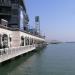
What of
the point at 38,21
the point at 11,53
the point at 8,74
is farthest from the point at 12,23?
the point at 38,21

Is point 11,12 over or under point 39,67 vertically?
over

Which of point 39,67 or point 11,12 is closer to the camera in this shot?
point 39,67

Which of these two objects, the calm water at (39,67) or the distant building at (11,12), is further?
the distant building at (11,12)

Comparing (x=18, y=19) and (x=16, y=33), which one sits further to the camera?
(x=18, y=19)

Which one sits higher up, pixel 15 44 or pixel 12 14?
pixel 12 14

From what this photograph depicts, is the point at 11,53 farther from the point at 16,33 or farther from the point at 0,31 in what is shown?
the point at 16,33

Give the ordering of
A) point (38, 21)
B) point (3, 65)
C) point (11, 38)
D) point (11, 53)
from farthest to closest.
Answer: point (38, 21) → point (11, 38) → point (11, 53) → point (3, 65)

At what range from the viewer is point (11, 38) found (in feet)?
192

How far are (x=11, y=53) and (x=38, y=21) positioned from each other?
132692 millimetres

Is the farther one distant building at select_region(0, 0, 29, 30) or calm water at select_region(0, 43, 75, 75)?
distant building at select_region(0, 0, 29, 30)

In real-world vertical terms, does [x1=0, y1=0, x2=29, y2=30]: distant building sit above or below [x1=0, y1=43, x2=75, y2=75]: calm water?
above

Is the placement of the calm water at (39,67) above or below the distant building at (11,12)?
below

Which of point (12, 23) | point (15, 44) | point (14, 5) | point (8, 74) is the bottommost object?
point (8, 74)

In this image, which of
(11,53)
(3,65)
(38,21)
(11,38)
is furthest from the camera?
(38,21)
